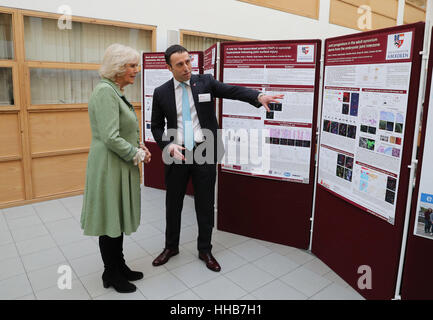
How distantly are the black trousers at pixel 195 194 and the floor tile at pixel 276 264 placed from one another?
455 millimetres

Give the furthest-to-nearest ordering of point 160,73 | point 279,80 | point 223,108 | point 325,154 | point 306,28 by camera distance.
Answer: point 306,28 → point 160,73 → point 223,108 → point 279,80 → point 325,154

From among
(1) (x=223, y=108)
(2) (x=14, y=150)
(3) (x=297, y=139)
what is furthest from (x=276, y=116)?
(2) (x=14, y=150)

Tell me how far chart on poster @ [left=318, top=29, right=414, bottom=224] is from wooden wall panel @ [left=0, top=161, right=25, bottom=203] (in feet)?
11.5

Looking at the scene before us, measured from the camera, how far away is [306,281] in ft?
8.30

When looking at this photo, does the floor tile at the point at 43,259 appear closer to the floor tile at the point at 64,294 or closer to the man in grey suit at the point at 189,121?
the floor tile at the point at 64,294

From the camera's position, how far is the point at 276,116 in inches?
114

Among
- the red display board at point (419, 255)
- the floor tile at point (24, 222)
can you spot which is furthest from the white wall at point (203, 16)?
the red display board at point (419, 255)

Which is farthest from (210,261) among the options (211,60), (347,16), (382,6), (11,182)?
(382,6)

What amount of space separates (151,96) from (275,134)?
7.22 feet

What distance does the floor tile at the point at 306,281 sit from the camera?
242 centimetres

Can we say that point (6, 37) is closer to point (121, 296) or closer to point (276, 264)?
point (121, 296)

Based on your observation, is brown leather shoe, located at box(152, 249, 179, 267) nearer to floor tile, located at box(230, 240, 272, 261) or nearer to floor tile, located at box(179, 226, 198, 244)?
floor tile, located at box(179, 226, 198, 244)
